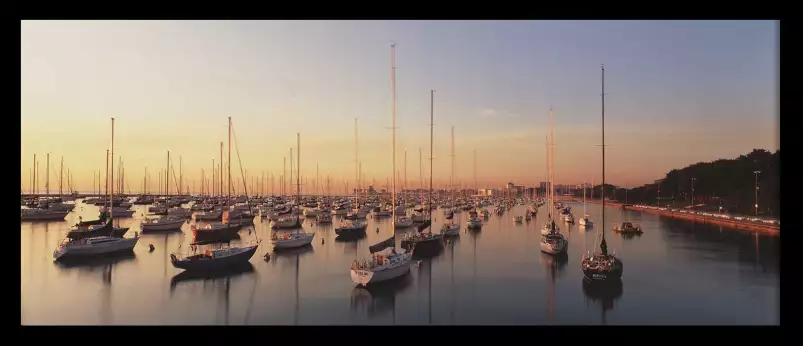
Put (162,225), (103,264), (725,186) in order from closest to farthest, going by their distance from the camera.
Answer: (103,264), (162,225), (725,186)

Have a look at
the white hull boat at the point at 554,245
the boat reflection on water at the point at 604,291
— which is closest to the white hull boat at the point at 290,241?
the white hull boat at the point at 554,245

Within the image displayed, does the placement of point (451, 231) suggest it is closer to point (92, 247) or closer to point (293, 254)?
point (293, 254)

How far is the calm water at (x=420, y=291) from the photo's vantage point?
849 centimetres

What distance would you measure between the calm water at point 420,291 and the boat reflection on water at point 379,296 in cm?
3

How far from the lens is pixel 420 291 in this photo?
401 inches

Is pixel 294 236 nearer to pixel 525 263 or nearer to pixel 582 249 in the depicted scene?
pixel 525 263

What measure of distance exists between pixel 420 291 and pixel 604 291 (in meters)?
4.04

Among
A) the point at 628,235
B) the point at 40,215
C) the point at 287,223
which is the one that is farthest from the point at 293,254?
the point at 40,215

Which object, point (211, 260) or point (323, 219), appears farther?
point (323, 219)

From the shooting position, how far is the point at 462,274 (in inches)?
484

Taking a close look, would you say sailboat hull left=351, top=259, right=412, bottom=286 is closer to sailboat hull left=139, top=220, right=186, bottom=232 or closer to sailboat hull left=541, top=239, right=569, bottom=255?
sailboat hull left=541, top=239, right=569, bottom=255

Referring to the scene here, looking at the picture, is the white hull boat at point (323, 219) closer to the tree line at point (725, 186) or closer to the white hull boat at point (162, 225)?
the white hull boat at point (162, 225)
